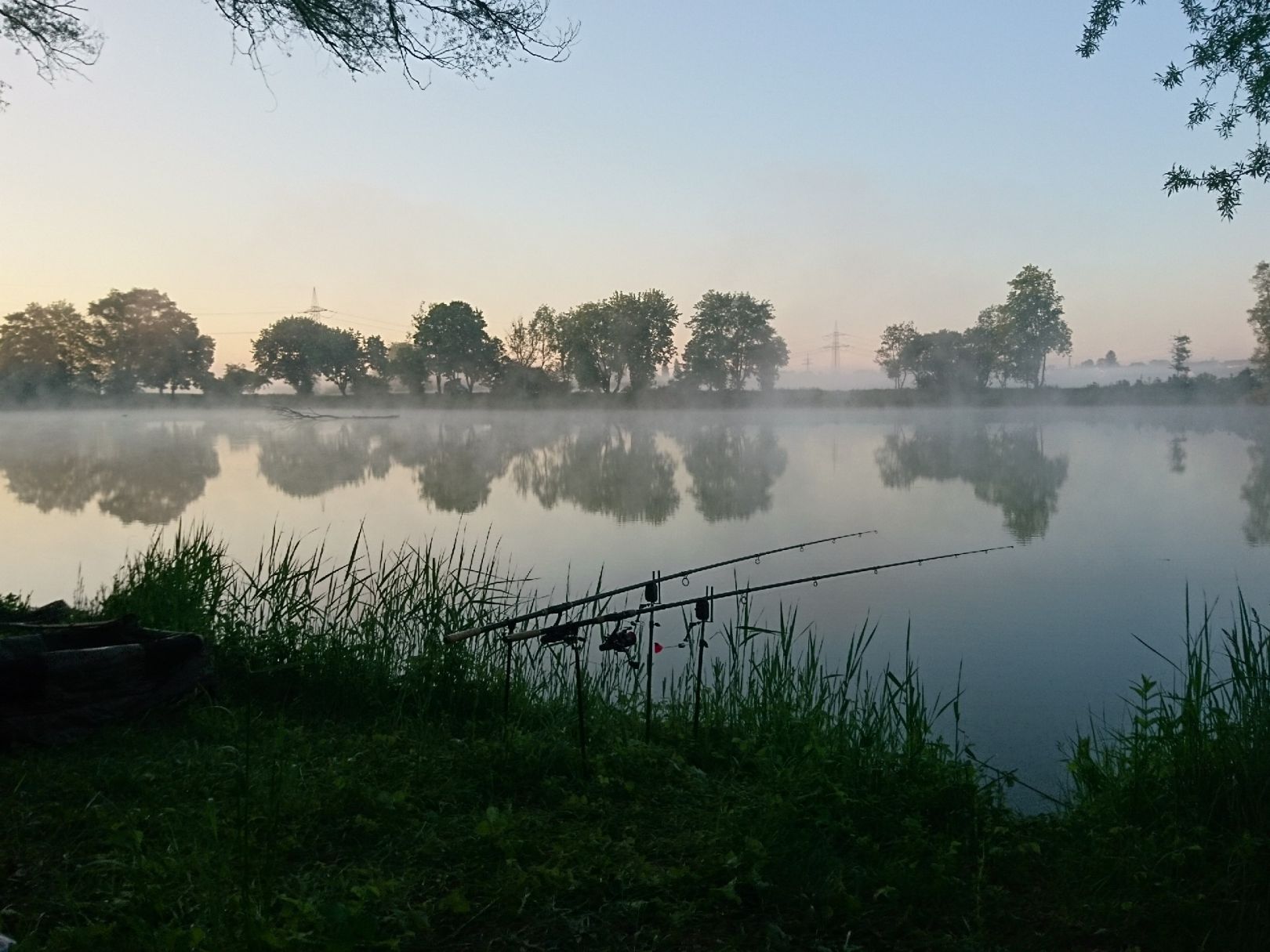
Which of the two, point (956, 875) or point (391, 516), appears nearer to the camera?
point (956, 875)

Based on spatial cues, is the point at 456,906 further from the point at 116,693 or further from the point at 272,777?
the point at 116,693

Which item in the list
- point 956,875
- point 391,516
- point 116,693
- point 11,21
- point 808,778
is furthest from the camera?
point 391,516

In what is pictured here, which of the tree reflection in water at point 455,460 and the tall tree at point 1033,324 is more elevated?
the tall tree at point 1033,324

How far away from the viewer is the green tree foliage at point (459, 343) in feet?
163

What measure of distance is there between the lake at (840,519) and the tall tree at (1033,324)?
2132 cm

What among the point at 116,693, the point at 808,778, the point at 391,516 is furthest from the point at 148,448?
the point at 808,778

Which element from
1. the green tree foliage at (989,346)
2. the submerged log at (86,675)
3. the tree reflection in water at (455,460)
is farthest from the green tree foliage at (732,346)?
the submerged log at (86,675)

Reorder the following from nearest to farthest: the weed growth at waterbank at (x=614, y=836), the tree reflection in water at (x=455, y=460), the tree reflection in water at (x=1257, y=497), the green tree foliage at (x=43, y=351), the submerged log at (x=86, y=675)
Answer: the weed growth at waterbank at (x=614, y=836) < the submerged log at (x=86, y=675) < the tree reflection in water at (x=1257, y=497) < the tree reflection in water at (x=455, y=460) < the green tree foliage at (x=43, y=351)

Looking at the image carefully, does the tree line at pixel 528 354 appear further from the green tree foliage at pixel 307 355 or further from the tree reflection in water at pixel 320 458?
the tree reflection in water at pixel 320 458

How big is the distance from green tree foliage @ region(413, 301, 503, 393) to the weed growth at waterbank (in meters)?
47.1

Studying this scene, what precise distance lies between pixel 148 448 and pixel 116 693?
2372 cm

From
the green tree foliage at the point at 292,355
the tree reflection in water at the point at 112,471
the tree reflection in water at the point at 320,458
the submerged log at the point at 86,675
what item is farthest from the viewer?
the green tree foliage at the point at 292,355

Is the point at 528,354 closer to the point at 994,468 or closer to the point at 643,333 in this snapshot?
the point at 643,333

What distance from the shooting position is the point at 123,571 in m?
7.49
